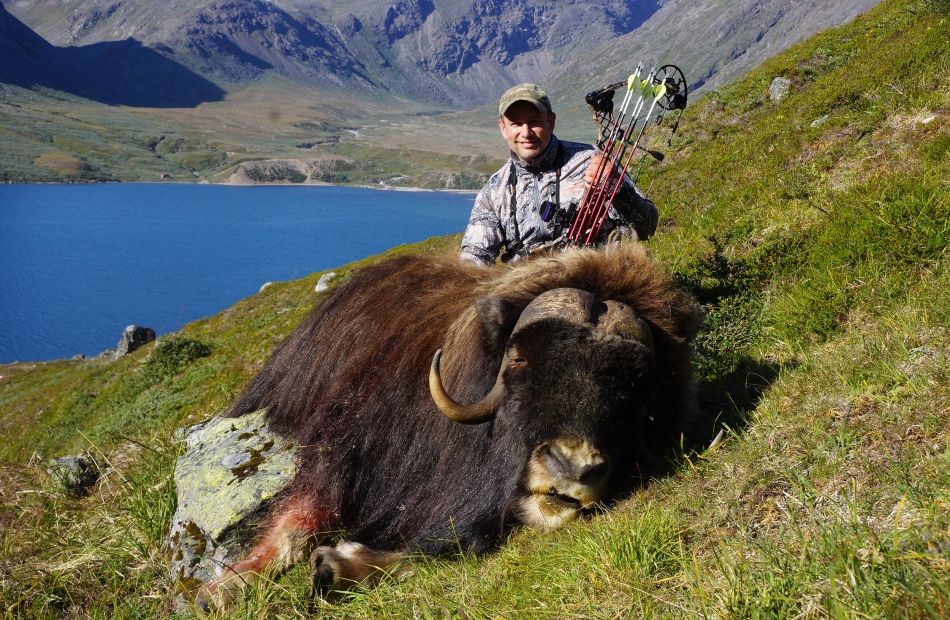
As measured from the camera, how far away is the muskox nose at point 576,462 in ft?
9.32

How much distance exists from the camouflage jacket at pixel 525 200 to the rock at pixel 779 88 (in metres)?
9.76

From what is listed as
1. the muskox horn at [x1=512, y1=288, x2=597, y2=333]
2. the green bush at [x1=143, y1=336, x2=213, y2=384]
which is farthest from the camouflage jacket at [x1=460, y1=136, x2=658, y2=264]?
the green bush at [x1=143, y1=336, x2=213, y2=384]

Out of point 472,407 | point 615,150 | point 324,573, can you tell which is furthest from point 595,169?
point 324,573

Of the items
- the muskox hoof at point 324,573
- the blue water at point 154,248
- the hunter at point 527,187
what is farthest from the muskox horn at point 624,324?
the blue water at point 154,248

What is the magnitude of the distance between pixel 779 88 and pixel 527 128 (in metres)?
10.6

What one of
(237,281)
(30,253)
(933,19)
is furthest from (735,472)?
(30,253)

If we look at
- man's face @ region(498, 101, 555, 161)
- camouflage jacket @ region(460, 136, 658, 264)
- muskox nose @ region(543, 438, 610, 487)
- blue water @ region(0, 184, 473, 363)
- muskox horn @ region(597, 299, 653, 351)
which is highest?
man's face @ region(498, 101, 555, 161)

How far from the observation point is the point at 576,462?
9.39ft

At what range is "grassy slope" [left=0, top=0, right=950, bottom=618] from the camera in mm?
1906

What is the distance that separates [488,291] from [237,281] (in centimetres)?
8060

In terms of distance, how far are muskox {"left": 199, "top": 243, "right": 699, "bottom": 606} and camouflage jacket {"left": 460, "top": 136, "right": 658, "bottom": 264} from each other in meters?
0.92

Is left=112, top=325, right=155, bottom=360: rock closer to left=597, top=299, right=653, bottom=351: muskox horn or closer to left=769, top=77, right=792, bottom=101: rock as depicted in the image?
left=769, top=77, right=792, bottom=101: rock

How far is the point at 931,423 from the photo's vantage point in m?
2.34

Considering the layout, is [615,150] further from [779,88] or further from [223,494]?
[779,88]
